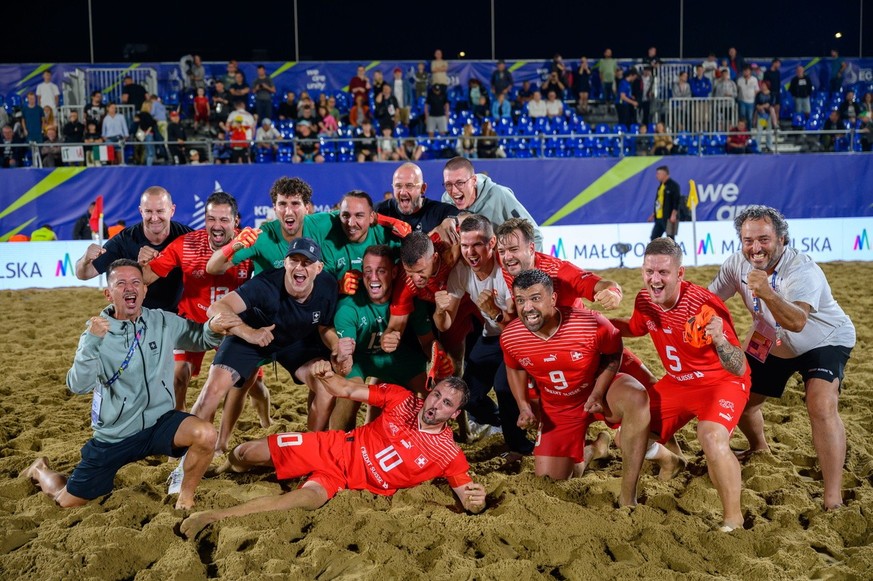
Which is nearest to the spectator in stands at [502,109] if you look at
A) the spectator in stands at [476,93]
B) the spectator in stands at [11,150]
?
the spectator in stands at [476,93]

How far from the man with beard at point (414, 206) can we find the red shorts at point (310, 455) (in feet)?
6.64

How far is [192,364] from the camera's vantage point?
6789 mm

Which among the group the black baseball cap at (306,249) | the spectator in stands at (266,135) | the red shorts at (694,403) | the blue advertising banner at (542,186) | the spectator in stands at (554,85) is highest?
the spectator in stands at (554,85)

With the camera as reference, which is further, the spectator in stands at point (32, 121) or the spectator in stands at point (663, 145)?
the spectator in stands at point (663, 145)

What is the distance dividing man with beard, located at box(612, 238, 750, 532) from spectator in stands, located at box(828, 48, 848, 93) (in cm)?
2012

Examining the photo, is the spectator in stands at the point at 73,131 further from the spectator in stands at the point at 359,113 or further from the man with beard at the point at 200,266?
the man with beard at the point at 200,266

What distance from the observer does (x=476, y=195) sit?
7.27 m

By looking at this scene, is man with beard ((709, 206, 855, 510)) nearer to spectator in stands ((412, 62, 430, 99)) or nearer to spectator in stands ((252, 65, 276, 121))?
spectator in stands ((252, 65, 276, 121))

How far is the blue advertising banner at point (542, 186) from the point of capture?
15531 millimetres

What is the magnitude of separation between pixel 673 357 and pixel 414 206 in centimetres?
265

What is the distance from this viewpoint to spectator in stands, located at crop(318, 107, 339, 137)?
58.6 ft

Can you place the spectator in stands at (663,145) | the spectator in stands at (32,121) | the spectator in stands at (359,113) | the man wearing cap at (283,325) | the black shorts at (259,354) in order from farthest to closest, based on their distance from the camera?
the spectator in stands at (359,113)
the spectator in stands at (663,145)
the spectator in stands at (32,121)
the black shorts at (259,354)
the man wearing cap at (283,325)

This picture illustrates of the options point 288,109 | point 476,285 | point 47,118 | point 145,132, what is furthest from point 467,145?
point 476,285

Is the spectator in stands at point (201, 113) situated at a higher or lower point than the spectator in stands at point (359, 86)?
lower
